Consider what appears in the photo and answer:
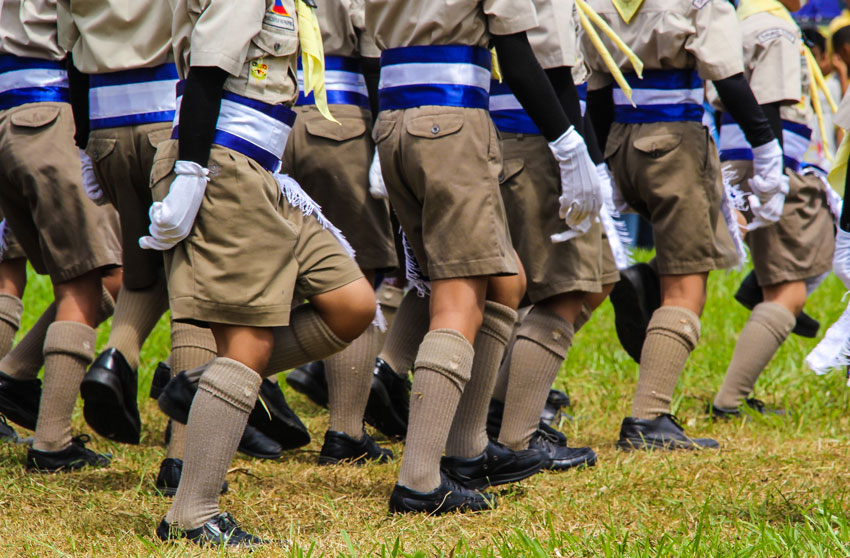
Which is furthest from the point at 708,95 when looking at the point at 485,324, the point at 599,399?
the point at 485,324

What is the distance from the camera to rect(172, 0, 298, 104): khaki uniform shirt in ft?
7.83

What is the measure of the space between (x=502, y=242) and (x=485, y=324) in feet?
1.09

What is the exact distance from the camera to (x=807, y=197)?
437cm

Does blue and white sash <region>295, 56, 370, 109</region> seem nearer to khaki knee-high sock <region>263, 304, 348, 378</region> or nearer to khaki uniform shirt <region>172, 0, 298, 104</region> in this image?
khaki uniform shirt <region>172, 0, 298, 104</region>

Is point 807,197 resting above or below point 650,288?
above

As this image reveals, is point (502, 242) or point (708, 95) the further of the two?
point (708, 95)

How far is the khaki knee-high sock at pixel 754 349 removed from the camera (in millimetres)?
4359

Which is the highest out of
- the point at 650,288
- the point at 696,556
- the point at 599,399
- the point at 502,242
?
the point at 502,242

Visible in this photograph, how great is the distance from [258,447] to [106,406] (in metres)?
0.56

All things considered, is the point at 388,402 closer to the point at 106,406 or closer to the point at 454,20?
the point at 106,406

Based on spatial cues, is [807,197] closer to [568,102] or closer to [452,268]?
[568,102]

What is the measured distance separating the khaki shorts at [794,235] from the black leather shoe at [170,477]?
256 centimetres

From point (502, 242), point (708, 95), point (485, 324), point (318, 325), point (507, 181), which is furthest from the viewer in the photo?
point (708, 95)

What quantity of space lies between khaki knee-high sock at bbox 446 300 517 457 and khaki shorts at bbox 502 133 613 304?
10.3 inches
